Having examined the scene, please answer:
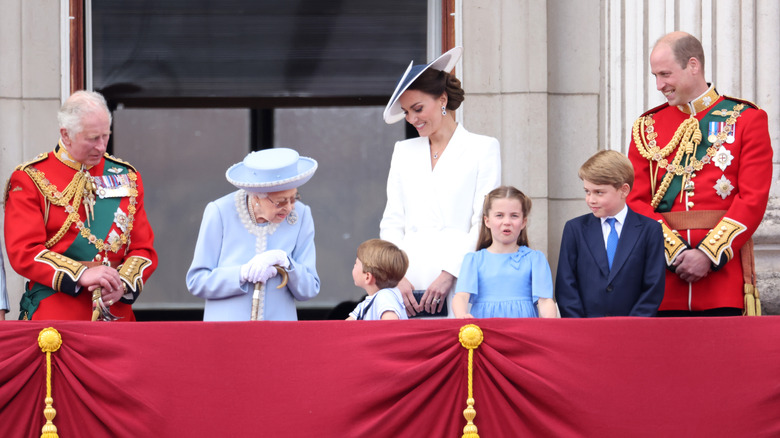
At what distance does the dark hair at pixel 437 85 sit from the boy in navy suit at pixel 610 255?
30.7 inches

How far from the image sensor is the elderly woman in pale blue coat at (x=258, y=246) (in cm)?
432

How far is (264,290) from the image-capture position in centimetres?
439

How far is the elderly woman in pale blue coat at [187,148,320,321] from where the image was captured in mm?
4316

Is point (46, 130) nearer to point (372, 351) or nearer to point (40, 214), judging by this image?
point (40, 214)

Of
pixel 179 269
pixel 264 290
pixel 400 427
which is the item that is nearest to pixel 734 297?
pixel 400 427

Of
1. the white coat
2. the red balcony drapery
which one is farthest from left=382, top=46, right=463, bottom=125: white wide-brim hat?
the red balcony drapery

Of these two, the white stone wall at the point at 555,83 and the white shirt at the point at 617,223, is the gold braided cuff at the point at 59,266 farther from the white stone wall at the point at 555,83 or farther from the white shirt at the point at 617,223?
the white stone wall at the point at 555,83

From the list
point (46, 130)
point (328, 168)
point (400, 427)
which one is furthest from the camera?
point (328, 168)

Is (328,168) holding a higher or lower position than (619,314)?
higher

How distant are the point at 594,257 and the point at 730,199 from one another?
2.34 feet

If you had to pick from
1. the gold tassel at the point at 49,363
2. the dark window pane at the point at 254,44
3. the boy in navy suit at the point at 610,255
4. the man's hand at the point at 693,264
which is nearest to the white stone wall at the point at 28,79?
the dark window pane at the point at 254,44

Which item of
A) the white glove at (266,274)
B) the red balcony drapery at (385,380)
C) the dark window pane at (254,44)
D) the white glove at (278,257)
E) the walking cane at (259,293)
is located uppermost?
the dark window pane at (254,44)

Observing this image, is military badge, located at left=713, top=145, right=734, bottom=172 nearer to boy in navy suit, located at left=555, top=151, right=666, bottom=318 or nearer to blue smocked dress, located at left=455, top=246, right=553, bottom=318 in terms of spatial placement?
boy in navy suit, located at left=555, top=151, right=666, bottom=318

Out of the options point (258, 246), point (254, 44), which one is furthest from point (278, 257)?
point (254, 44)
